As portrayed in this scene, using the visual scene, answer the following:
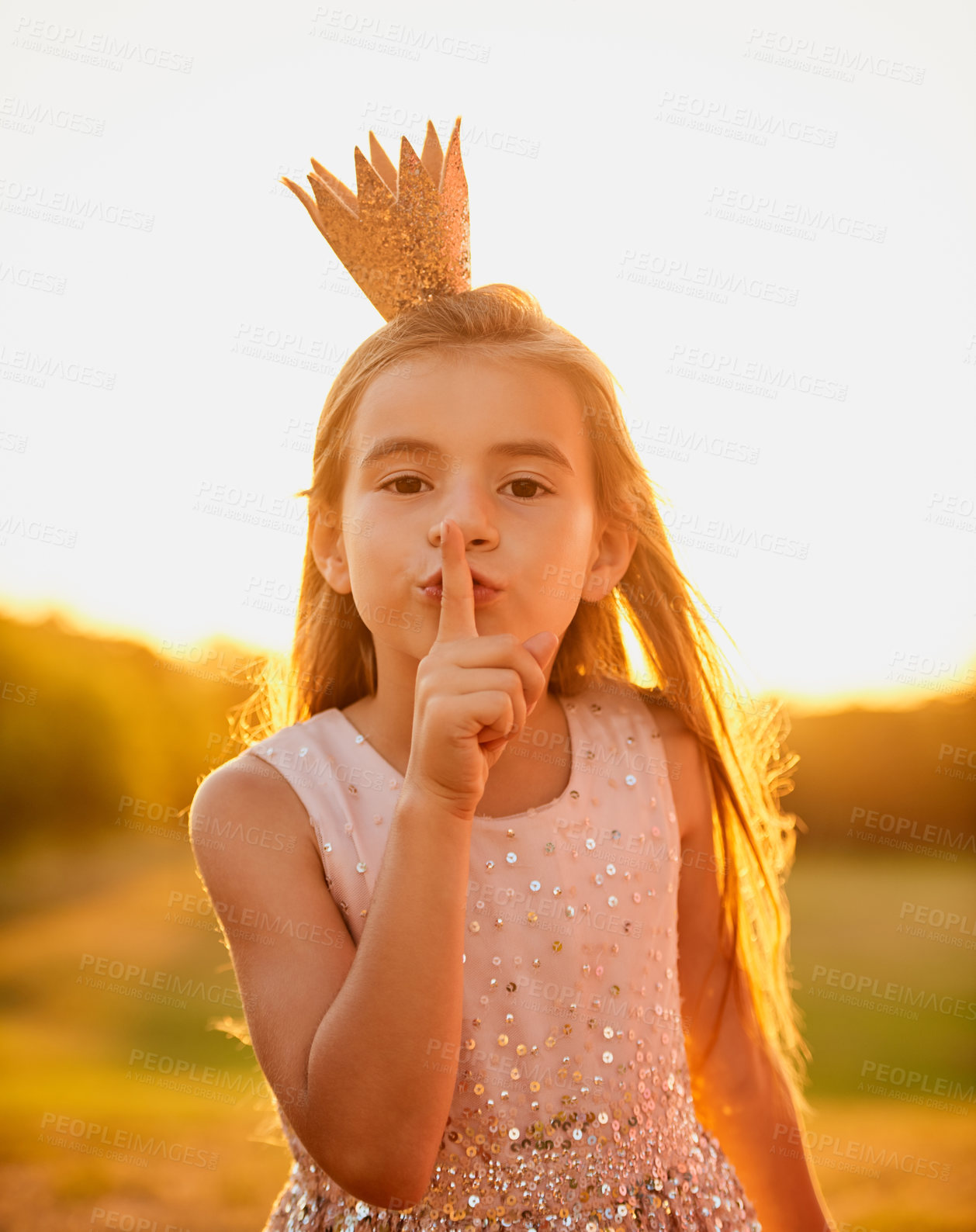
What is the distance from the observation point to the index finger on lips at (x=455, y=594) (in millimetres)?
1251

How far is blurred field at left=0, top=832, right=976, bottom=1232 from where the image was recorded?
11.5 ft

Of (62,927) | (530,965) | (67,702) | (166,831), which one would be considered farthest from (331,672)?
(62,927)

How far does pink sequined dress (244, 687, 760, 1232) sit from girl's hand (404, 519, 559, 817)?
0.30 metres

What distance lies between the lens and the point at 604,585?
65.9 inches

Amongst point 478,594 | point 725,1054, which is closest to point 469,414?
point 478,594

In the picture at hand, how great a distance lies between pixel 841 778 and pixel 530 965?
363 cm

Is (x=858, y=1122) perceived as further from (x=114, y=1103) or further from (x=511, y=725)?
(x=511, y=725)

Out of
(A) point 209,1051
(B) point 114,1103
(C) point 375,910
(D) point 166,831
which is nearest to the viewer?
(C) point 375,910

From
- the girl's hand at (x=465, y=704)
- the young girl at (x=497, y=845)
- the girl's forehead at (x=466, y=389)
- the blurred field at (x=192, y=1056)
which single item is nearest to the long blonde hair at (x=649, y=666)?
the young girl at (x=497, y=845)

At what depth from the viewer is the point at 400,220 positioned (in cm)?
157

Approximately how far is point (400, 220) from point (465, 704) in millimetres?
849

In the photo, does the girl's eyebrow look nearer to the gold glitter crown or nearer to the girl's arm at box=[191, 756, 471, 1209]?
the gold glitter crown

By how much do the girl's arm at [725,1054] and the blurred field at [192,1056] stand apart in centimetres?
205

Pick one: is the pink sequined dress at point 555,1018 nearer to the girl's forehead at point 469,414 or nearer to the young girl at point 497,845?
the young girl at point 497,845
